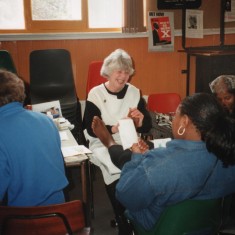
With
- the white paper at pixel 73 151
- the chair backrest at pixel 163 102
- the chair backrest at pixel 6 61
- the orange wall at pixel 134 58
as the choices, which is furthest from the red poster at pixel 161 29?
the white paper at pixel 73 151

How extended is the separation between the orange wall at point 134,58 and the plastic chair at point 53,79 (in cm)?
34

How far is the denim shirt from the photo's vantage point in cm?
134

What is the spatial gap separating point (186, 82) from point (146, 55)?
0.75 metres

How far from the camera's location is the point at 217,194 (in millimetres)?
1418

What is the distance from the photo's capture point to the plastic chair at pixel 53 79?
13.8 feet

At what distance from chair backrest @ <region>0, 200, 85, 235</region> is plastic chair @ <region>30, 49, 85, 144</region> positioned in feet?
8.68

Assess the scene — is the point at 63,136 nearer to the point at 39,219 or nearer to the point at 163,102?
the point at 39,219

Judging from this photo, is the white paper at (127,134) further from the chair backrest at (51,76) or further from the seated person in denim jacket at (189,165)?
the chair backrest at (51,76)

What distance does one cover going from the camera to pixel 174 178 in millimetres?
1339

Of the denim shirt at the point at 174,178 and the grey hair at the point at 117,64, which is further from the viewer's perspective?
the grey hair at the point at 117,64

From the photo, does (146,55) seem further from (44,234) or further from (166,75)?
(44,234)


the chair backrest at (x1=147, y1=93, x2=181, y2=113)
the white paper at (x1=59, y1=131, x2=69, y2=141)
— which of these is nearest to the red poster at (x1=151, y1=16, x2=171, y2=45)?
the chair backrest at (x1=147, y1=93, x2=181, y2=113)

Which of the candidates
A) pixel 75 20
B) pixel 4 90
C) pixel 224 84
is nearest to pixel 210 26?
pixel 75 20

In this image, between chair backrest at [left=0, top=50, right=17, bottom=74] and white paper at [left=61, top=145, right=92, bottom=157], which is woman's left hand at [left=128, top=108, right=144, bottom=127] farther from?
chair backrest at [left=0, top=50, right=17, bottom=74]
